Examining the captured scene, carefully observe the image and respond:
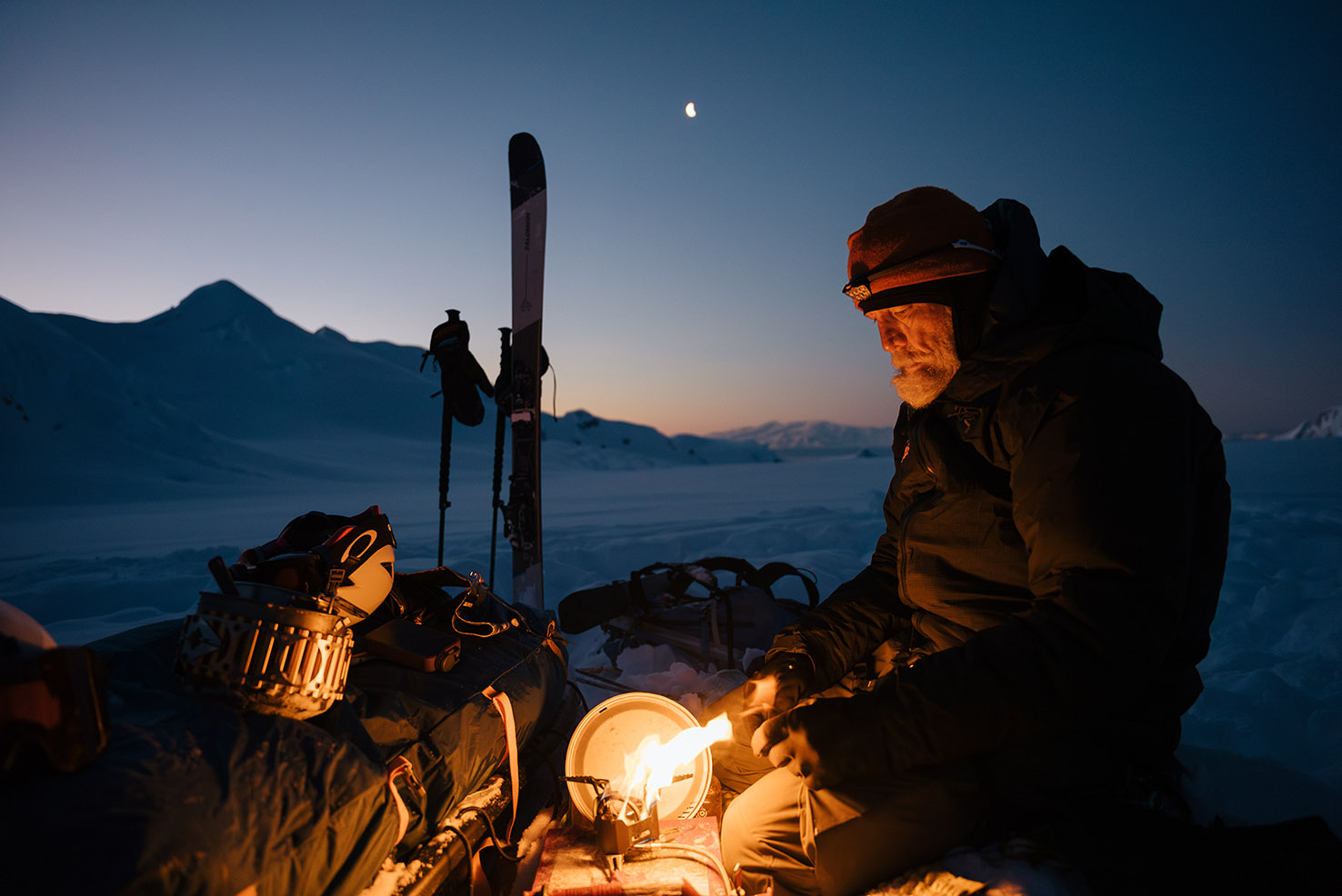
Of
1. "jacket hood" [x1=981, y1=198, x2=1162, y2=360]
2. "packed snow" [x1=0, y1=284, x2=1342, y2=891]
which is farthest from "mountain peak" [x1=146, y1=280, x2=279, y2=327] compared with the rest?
"jacket hood" [x1=981, y1=198, x2=1162, y2=360]

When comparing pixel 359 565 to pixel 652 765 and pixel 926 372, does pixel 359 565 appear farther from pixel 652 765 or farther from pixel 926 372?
pixel 926 372

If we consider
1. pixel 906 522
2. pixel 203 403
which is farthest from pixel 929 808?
pixel 203 403

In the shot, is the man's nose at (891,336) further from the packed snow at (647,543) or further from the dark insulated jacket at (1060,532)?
the packed snow at (647,543)

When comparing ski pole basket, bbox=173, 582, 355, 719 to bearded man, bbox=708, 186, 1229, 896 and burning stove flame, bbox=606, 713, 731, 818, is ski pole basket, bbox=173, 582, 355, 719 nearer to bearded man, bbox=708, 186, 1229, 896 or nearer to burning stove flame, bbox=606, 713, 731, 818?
burning stove flame, bbox=606, 713, 731, 818

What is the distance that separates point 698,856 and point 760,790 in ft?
0.75

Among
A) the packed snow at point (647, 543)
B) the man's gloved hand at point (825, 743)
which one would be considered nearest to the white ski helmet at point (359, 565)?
the man's gloved hand at point (825, 743)

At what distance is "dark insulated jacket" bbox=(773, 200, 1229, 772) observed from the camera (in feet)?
3.84

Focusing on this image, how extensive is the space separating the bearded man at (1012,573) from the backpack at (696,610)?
1.51m

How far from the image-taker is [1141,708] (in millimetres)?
1338

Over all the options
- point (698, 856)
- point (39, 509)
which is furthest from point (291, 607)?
point (39, 509)

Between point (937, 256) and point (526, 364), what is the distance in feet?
13.0

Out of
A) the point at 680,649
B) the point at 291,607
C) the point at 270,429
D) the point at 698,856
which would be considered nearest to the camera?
the point at 291,607

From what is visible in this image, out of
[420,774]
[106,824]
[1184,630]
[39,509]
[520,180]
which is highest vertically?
[520,180]

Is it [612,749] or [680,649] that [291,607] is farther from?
[680,649]
